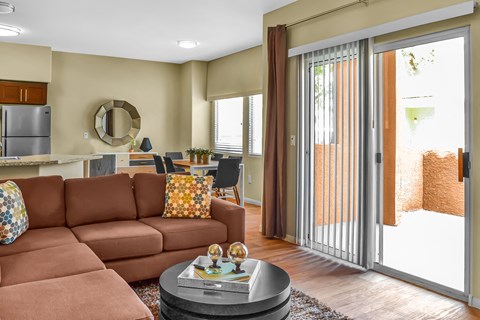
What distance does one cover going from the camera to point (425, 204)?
19.2 feet

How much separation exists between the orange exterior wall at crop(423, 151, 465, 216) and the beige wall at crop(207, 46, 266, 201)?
97.2 inches

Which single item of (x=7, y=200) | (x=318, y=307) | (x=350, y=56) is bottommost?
(x=318, y=307)

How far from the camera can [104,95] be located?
7.43 m

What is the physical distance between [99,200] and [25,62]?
13.7 feet

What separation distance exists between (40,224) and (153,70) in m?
5.14

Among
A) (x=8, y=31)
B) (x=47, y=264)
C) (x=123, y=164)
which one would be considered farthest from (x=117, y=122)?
(x=47, y=264)

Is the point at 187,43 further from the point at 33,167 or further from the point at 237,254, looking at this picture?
the point at 237,254

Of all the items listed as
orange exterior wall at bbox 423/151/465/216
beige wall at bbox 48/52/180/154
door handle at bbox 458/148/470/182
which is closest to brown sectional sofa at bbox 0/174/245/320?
door handle at bbox 458/148/470/182

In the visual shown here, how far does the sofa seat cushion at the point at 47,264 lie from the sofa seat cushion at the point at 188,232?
0.71 metres

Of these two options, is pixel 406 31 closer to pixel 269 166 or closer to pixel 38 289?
pixel 269 166

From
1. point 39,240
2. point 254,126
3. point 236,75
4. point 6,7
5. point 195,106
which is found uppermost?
point 6,7

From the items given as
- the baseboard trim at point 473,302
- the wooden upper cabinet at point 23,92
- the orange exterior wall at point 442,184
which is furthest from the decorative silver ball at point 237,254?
the wooden upper cabinet at point 23,92

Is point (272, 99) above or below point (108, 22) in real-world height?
below

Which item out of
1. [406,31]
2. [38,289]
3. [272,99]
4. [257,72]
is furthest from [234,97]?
[38,289]
